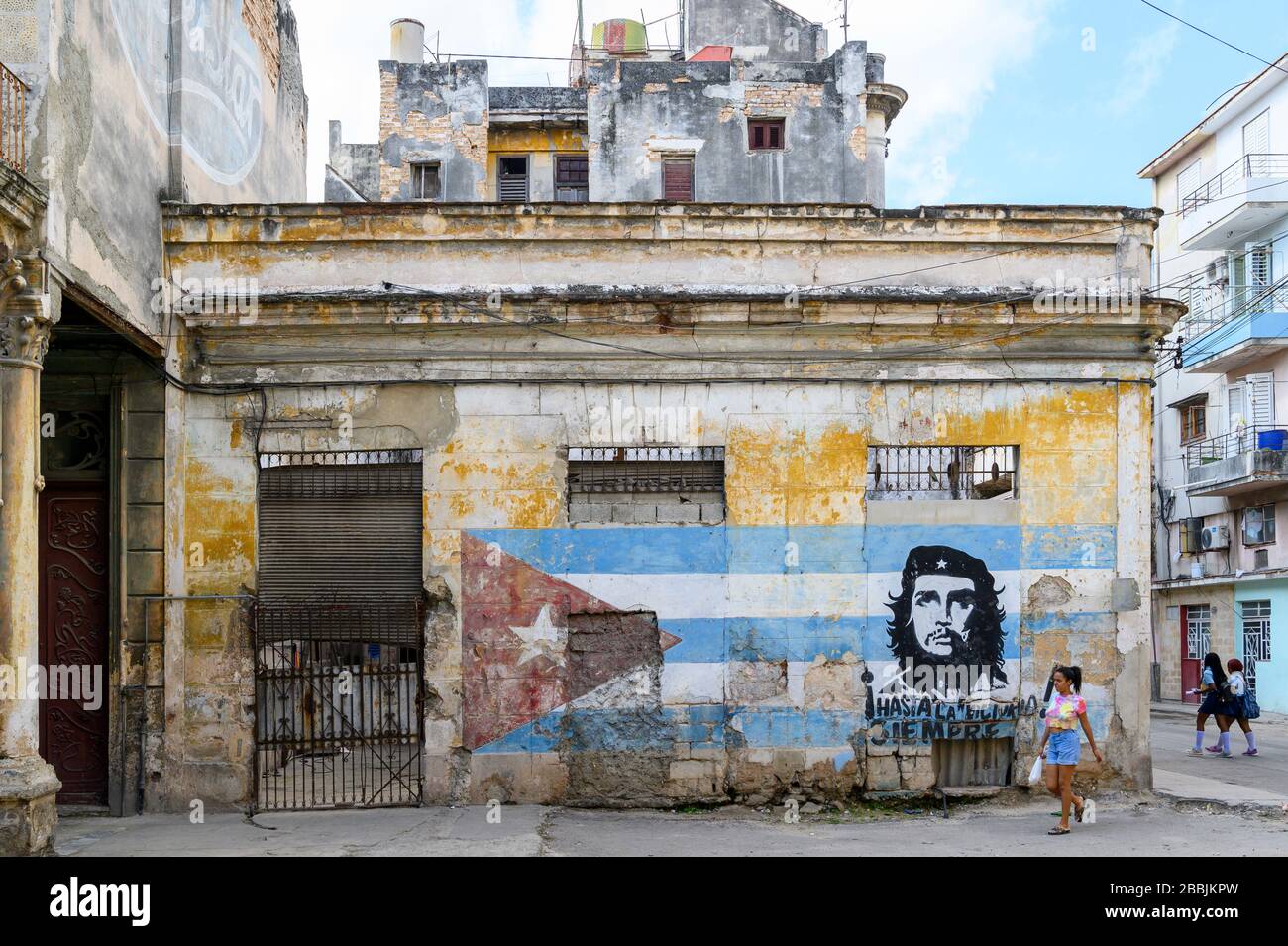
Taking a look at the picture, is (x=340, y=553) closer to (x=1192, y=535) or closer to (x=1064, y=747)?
(x=1064, y=747)

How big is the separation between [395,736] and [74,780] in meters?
3.04

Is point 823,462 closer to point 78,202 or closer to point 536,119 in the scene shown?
point 78,202

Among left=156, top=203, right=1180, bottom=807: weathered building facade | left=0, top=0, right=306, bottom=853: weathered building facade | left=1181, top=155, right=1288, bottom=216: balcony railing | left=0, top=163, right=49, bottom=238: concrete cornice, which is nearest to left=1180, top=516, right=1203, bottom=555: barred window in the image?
left=1181, top=155, right=1288, bottom=216: balcony railing

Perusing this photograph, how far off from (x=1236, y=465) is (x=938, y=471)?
1766 centimetres

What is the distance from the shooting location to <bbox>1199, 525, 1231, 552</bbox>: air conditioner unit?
27.8 m


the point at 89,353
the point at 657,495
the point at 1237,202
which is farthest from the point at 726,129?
the point at 89,353

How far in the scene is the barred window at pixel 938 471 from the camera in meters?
11.3

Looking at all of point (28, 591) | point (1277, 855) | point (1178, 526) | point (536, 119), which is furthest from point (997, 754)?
point (1178, 526)

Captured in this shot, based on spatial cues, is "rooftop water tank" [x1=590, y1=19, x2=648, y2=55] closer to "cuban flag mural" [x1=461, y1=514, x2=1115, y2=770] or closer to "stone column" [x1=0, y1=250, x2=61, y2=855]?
"cuban flag mural" [x1=461, y1=514, x2=1115, y2=770]

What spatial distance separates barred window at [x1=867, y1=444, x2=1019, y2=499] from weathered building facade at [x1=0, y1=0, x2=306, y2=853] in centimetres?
677

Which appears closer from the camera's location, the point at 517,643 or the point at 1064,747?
the point at 1064,747

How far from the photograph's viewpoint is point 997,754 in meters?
11.1

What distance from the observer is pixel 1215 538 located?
28.0m

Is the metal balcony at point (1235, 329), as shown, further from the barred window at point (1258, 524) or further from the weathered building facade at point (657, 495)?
the weathered building facade at point (657, 495)
